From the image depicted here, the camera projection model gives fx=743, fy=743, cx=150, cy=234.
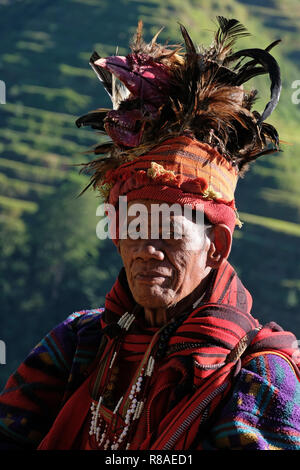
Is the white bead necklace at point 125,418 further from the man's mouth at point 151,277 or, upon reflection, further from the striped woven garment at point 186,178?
the striped woven garment at point 186,178

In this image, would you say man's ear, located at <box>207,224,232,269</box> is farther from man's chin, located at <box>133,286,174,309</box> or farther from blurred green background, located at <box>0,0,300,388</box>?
blurred green background, located at <box>0,0,300,388</box>

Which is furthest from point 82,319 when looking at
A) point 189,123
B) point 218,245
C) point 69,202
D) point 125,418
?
point 69,202

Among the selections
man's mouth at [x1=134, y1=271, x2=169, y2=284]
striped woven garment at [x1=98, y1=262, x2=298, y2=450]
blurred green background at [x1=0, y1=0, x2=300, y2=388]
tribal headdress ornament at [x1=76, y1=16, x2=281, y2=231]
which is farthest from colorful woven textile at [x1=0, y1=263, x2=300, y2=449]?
blurred green background at [x1=0, y1=0, x2=300, y2=388]

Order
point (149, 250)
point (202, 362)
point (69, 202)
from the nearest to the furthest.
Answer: point (202, 362)
point (149, 250)
point (69, 202)

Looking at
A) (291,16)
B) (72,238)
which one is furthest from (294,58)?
(72,238)

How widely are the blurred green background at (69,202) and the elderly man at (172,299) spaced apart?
Result: 90.2ft

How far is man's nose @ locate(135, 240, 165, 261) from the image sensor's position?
193 cm

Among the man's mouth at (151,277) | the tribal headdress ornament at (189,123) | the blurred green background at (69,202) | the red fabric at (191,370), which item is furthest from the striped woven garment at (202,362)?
the blurred green background at (69,202)

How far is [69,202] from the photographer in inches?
1448

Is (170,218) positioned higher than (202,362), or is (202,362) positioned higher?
(170,218)

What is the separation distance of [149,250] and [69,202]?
115ft

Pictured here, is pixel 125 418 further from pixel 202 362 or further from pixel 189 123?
pixel 189 123

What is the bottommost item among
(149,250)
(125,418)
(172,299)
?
(125,418)

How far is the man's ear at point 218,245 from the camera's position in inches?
78.8
